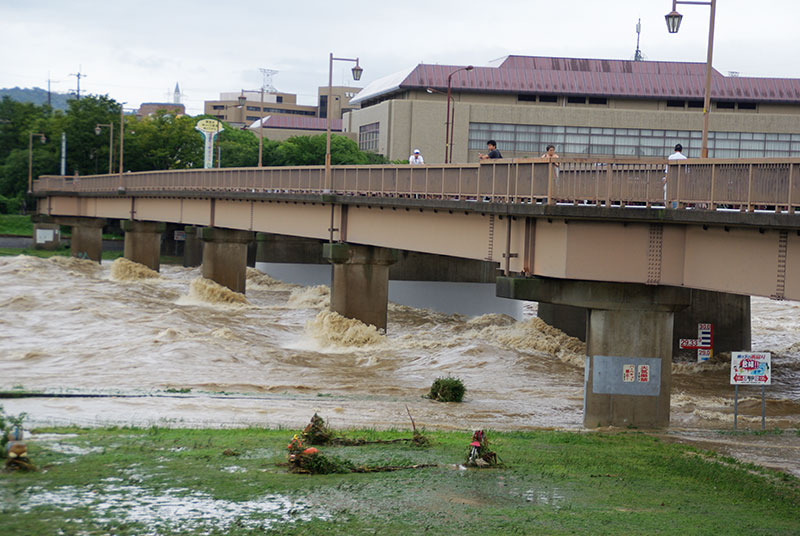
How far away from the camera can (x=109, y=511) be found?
11.1m

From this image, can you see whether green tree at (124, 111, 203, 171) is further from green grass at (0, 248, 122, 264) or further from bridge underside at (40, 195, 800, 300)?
bridge underside at (40, 195, 800, 300)

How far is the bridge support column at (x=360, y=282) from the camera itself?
38375 millimetres

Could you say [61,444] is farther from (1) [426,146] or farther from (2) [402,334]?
(1) [426,146]

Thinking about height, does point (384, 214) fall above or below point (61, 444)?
above

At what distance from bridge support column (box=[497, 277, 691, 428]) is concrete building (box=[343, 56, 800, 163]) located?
261 feet

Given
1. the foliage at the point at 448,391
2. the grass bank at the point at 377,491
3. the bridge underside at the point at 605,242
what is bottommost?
the foliage at the point at 448,391

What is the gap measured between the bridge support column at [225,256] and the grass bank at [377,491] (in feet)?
126

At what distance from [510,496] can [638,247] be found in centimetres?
941

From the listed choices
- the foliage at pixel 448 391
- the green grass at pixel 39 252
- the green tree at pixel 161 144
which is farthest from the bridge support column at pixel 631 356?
the green tree at pixel 161 144

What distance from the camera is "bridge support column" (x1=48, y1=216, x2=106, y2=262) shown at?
8044 centimetres

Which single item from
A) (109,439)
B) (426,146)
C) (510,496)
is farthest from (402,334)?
(426,146)

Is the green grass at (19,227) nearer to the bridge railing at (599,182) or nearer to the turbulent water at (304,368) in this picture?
the turbulent water at (304,368)

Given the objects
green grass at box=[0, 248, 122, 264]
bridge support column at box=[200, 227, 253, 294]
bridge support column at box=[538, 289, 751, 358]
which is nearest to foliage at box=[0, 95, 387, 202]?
green grass at box=[0, 248, 122, 264]

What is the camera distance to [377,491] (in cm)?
1264
